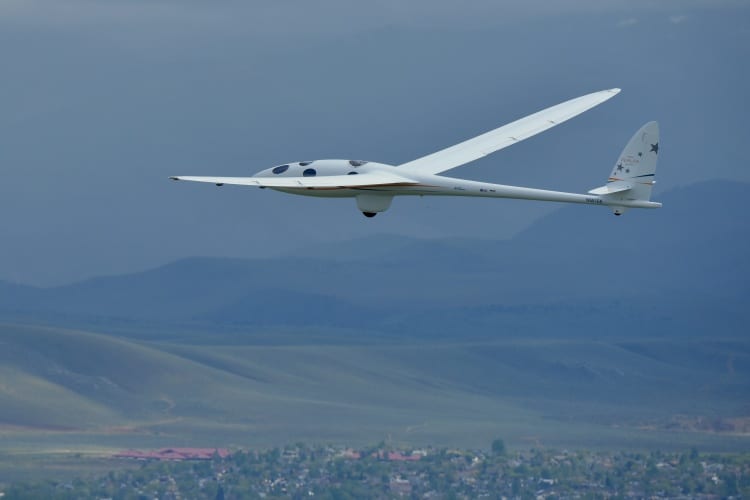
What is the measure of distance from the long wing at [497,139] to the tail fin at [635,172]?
10.3 meters

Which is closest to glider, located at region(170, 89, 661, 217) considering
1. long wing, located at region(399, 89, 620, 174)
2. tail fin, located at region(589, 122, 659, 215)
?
tail fin, located at region(589, 122, 659, 215)

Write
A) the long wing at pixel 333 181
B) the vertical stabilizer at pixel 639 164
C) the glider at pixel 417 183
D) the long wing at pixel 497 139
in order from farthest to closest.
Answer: the long wing at pixel 497 139, the vertical stabilizer at pixel 639 164, the glider at pixel 417 183, the long wing at pixel 333 181

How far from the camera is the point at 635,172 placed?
294 feet

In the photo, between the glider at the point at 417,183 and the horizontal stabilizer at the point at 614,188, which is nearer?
the glider at the point at 417,183

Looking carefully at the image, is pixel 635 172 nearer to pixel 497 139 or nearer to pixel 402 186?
pixel 402 186

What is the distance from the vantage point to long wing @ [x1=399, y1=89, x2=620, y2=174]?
9644 cm

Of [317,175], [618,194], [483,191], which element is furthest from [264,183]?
[618,194]

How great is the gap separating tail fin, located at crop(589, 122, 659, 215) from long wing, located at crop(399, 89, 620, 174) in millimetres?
10321

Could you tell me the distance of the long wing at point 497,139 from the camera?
96438mm

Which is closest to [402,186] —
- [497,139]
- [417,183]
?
[417,183]

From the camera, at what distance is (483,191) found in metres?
87.9

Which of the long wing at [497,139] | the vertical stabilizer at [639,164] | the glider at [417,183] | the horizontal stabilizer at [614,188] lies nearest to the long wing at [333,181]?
the glider at [417,183]

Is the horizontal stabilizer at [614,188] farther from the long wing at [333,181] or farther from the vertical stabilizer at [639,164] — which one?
the long wing at [333,181]

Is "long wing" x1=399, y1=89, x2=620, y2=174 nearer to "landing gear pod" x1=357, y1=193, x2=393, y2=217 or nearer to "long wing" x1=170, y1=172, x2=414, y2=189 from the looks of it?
"landing gear pod" x1=357, y1=193, x2=393, y2=217
